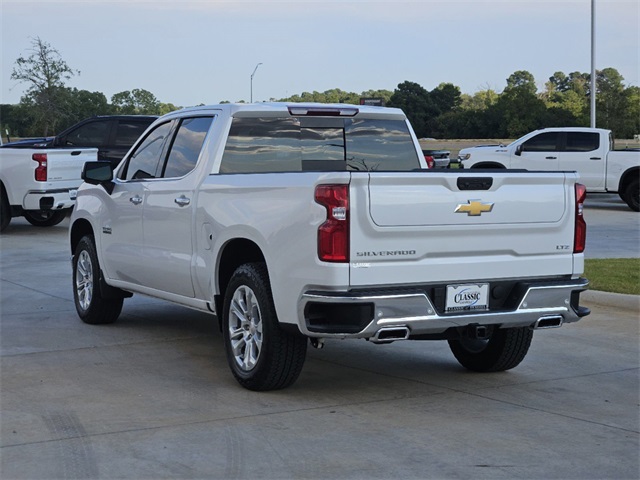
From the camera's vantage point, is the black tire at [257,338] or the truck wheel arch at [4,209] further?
the truck wheel arch at [4,209]

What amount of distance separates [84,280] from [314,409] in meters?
4.06

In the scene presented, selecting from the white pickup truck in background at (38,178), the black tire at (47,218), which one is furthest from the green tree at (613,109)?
the white pickup truck in background at (38,178)

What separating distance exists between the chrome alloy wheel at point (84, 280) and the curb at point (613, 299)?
5033 millimetres

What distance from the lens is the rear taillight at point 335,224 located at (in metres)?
6.24

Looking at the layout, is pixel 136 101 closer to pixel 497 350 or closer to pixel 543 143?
pixel 543 143

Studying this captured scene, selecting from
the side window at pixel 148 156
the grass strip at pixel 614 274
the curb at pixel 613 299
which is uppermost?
the side window at pixel 148 156

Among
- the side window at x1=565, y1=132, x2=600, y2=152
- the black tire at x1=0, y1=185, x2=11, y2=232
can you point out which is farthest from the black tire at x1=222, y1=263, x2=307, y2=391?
the side window at x1=565, y1=132, x2=600, y2=152

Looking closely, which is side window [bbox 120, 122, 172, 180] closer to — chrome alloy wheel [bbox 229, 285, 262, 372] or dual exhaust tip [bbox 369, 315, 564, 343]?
chrome alloy wheel [bbox 229, 285, 262, 372]

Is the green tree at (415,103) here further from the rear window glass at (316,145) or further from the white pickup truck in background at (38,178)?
the rear window glass at (316,145)

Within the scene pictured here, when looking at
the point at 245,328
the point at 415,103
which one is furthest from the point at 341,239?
the point at 415,103

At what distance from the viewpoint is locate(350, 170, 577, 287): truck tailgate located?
20.7ft

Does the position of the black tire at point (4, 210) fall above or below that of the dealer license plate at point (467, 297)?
below

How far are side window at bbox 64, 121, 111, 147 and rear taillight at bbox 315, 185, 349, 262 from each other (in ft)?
57.3

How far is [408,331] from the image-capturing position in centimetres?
642
